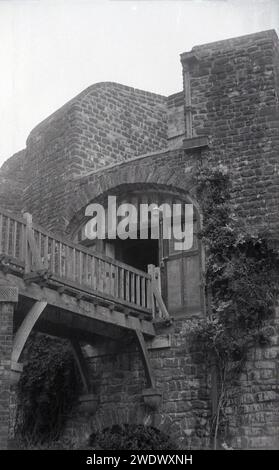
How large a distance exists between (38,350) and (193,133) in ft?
17.5

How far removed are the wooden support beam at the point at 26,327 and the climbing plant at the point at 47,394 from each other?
3.82 metres

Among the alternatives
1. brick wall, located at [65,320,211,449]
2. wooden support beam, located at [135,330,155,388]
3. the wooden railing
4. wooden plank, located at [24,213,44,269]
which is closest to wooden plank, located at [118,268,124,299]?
the wooden railing

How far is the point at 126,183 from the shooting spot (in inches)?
667

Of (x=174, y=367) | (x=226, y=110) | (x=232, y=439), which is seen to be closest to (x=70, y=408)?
(x=174, y=367)

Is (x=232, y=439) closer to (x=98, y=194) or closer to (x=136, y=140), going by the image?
(x=98, y=194)

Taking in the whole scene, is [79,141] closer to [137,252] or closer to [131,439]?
[137,252]

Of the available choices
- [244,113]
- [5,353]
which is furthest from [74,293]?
[244,113]

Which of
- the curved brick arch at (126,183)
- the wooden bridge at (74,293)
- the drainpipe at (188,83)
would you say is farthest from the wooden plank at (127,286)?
the drainpipe at (188,83)

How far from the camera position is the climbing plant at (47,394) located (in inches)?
639

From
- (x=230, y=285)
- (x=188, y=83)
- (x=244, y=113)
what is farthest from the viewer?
(x=188, y=83)

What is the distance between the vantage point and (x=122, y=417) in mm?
15523

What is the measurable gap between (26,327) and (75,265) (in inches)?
71.0

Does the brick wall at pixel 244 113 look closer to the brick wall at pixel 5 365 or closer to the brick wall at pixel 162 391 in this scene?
the brick wall at pixel 162 391
